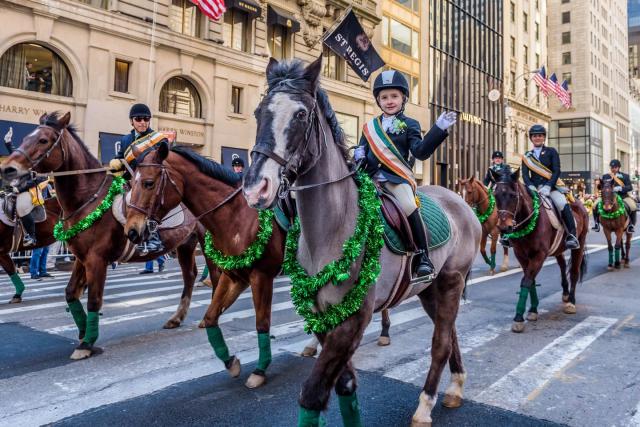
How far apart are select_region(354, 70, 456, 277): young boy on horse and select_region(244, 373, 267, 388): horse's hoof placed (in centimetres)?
214

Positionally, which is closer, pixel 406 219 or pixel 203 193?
pixel 406 219

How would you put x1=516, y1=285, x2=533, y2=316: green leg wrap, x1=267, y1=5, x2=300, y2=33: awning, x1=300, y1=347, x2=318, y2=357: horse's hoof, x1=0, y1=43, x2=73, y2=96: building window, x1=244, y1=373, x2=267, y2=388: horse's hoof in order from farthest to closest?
x1=267, y1=5, x2=300, y2=33: awning, x1=0, y1=43, x2=73, y2=96: building window, x1=516, y1=285, x2=533, y2=316: green leg wrap, x1=300, y1=347, x2=318, y2=357: horse's hoof, x1=244, y1=373, x2=267, y2=388: horse's hoof

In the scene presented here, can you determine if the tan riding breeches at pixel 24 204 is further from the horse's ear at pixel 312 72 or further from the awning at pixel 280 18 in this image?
the awning at pixel 280 18

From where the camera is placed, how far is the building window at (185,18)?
905 inches

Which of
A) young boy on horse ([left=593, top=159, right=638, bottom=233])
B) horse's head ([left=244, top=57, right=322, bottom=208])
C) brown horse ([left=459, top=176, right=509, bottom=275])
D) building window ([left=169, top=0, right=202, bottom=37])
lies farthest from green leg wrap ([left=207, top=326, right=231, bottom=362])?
building window ([left=169, top=0, right=202, bottom=37])

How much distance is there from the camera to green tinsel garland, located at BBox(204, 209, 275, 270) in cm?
508

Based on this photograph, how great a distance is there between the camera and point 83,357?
5809 mm

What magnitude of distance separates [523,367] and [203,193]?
4.15 metres

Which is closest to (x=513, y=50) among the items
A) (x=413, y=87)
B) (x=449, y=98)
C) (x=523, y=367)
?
(x=449, y=98)

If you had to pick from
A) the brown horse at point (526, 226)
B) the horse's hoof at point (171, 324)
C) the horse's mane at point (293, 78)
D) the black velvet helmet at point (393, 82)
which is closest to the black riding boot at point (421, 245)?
the black velvet helmet at point (393, 82)

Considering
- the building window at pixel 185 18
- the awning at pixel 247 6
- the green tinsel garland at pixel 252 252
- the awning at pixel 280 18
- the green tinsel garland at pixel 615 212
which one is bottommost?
the green tinsel garland at pixel 252 252

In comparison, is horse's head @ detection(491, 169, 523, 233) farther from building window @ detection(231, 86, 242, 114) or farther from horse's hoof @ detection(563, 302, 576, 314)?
building window @ detection(231, 86, 242, 114)

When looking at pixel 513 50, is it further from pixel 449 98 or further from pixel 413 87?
pixel 413 87

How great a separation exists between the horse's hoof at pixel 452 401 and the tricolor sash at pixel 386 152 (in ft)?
6.62
